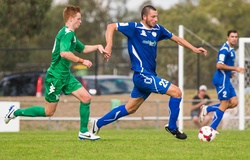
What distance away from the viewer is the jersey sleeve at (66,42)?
12.0 metres

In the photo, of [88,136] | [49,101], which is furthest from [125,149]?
[49,101]

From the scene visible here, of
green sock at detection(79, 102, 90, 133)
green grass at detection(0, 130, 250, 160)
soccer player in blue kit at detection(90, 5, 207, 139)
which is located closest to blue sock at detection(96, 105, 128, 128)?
soccer player in blue kit at detection(90, 5, 207, 139)

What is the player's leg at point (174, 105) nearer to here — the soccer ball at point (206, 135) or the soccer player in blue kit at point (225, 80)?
the soccer ball at point (206, 135)

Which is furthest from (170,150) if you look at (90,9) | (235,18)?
(235,18)

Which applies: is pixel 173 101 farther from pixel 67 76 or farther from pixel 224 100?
pixel 224 100

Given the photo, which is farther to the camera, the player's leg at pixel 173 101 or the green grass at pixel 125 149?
the player's leg at pixel 173 101

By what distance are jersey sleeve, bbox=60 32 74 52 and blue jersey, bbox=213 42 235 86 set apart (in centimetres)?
470

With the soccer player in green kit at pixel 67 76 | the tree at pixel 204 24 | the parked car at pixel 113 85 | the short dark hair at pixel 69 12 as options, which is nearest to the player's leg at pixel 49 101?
the soccer player in green kit at pixel 67 76

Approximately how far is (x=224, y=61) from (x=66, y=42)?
4.88 m

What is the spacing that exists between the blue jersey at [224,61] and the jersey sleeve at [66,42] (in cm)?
470

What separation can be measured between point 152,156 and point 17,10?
64.5 ft

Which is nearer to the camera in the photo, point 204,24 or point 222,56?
point 222,56

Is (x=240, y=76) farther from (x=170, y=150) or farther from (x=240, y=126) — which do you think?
(x=170, y=150)

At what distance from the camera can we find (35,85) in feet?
94.0
